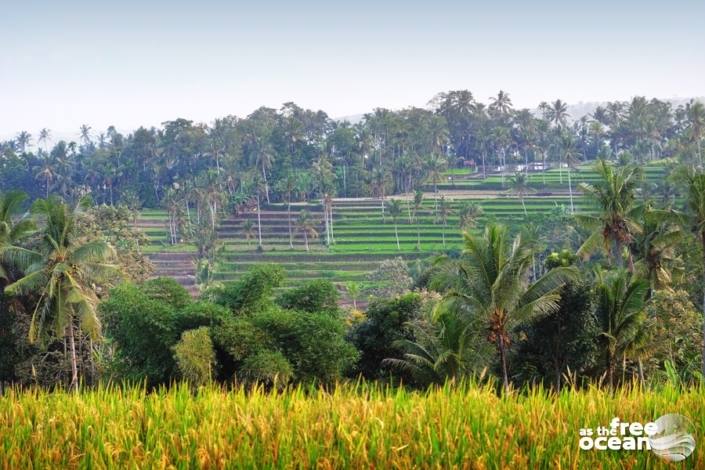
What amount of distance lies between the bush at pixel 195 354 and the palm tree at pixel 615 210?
11.3 metres

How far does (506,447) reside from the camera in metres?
4.42

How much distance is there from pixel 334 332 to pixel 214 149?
68194mm

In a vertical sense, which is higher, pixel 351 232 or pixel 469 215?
pixel 469 215

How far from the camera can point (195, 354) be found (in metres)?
16.8

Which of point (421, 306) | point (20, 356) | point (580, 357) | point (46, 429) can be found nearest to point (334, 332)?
point (421, 306)

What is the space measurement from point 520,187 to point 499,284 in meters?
54.7

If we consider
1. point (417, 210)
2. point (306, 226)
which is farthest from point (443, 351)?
point (417, 210)

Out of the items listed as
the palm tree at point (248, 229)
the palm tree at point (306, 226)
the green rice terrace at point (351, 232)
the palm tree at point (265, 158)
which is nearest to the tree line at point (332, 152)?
the palm tree at point (265, 158)

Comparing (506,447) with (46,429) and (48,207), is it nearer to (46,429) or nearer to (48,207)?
(46,429)

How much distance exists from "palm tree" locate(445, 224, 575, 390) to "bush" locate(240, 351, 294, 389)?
158 inches

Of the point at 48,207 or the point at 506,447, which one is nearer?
the point at 506,447

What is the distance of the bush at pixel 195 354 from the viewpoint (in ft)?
54.1

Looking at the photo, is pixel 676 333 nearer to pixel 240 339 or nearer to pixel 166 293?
pixel 240 339

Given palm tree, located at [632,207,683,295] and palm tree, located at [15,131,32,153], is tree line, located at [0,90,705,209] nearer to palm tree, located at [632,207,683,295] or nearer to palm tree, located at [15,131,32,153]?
palm tree, located at [15,131,32,153]
